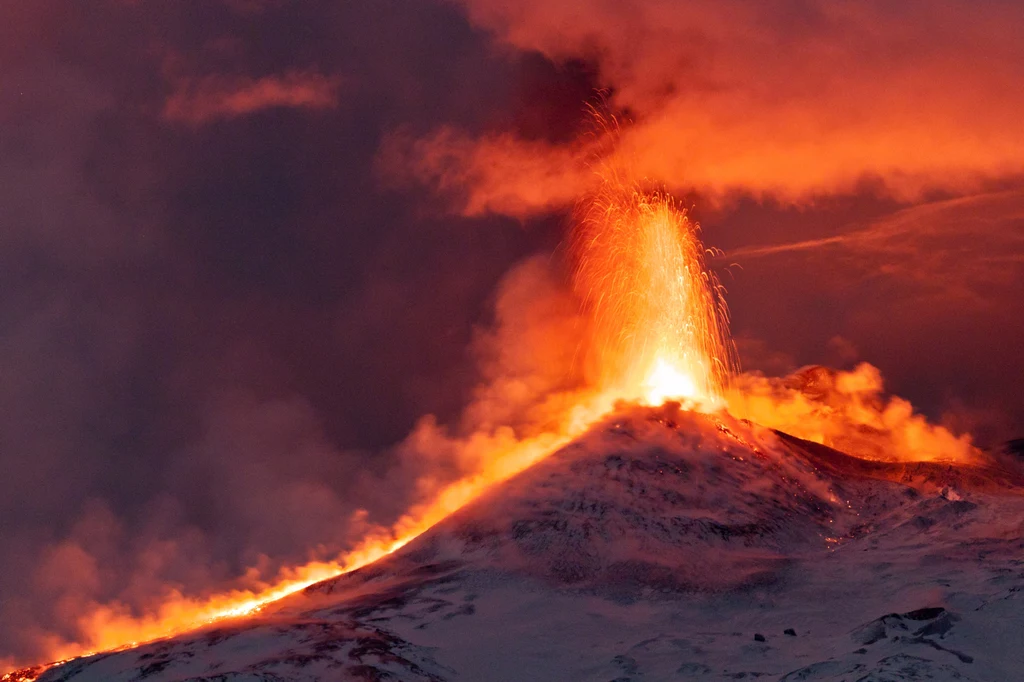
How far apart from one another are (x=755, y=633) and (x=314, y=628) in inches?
1092

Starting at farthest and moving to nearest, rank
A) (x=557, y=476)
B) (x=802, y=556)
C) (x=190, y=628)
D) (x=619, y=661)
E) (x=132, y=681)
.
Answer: (x=557, y=476) → (x=802, y=556) → (x=190, y=628) → (x=619, y=661) → (x=132, y=681)

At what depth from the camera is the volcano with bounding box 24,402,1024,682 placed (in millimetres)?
77188

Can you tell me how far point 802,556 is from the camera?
96.1m

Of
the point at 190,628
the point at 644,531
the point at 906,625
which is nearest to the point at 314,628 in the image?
the point at 190,628

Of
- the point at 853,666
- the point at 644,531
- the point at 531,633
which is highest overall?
the point at 644,531

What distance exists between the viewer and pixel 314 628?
267 ft

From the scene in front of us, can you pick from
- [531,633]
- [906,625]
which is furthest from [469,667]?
[906,625]

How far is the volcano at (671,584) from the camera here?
77188 mm

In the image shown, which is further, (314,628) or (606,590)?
(606,590)

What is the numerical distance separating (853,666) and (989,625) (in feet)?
32.1

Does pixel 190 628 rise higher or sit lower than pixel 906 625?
higher

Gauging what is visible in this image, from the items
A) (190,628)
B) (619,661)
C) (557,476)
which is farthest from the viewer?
(557,476)

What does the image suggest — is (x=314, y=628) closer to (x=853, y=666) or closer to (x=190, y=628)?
(x=190, y=628)

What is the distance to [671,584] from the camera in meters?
91.3
